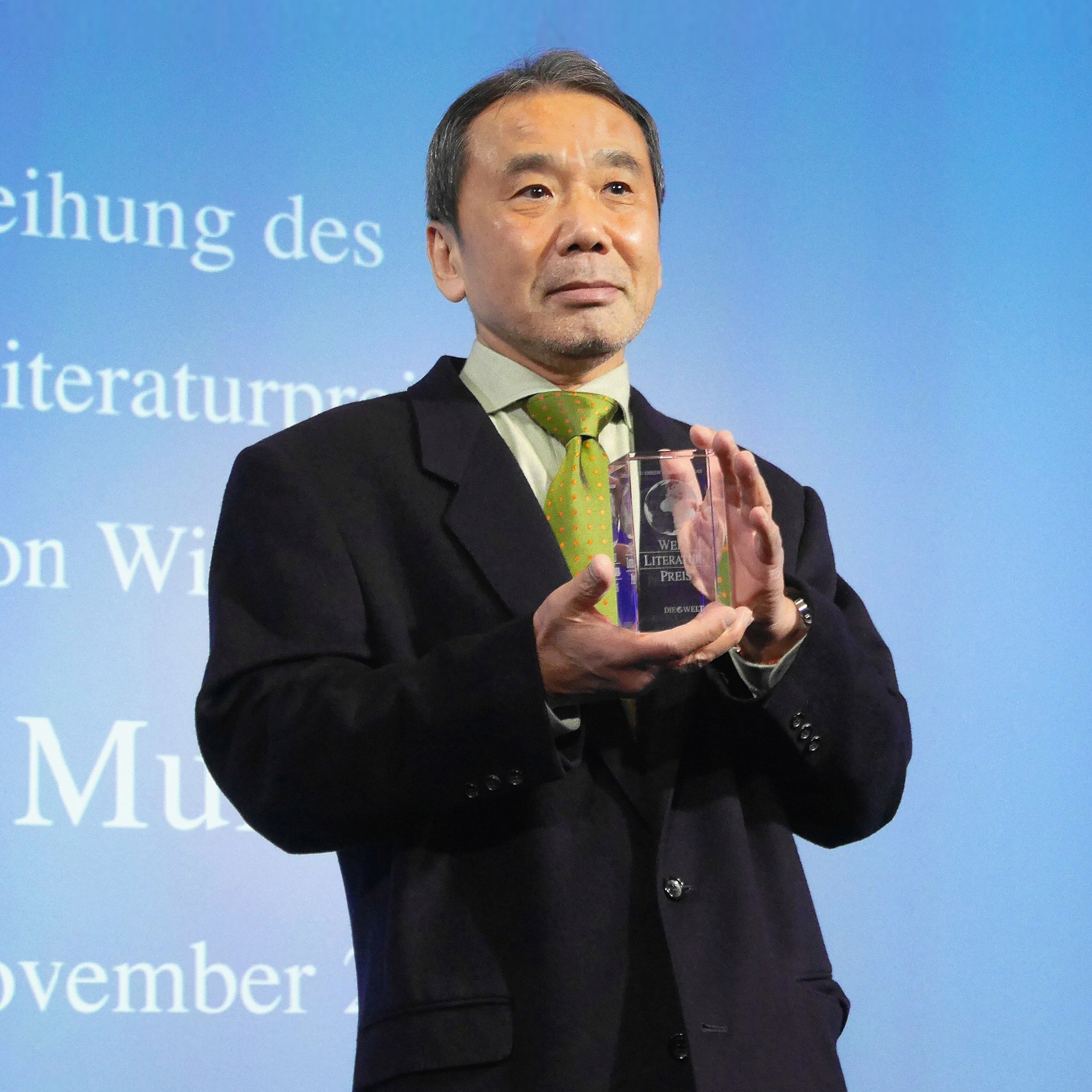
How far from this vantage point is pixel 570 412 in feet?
5.81

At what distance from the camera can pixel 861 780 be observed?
1.62m

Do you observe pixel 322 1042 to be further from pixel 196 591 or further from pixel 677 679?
pixel 677 679

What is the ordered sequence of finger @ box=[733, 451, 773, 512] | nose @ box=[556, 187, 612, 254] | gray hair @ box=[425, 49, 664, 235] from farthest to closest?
gray hair @ box=[425, 49, 664, 235], nose @ box=[556, 187, 612, 254], finger @ box=[733, 451, 773, 512]

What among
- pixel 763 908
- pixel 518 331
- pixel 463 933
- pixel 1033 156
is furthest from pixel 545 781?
pixel 1033 156

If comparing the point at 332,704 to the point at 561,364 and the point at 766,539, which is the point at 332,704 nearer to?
the point at 766,539

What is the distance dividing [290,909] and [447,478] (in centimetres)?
130

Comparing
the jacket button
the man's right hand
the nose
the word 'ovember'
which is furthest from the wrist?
the word 'ovember'

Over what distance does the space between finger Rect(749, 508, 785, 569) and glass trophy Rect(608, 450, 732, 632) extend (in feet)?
0.13

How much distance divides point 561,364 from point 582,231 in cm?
17

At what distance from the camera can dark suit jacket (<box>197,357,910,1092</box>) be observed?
4.75ft

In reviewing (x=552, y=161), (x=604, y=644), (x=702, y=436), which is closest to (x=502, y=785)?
(x=604, y=644)

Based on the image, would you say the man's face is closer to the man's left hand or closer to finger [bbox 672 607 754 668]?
the man's left hand

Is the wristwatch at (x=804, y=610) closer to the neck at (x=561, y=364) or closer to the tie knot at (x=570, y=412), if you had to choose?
the tie knot at (x=570, y=412)

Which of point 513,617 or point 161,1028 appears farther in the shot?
point 161,1028
